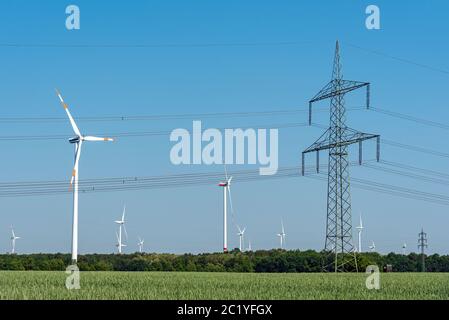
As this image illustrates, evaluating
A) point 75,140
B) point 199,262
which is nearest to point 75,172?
point 75,140

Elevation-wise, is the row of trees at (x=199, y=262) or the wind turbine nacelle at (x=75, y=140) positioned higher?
the wind turbine nacelle at (x=75, y=140)

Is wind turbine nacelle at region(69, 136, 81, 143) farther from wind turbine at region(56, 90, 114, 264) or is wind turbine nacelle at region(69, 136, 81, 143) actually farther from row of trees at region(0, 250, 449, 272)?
row of trees at region(0, 250, 449, 272)

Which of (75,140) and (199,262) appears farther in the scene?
(199,262)

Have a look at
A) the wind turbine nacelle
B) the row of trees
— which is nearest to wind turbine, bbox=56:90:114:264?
the wind turbine nacelle

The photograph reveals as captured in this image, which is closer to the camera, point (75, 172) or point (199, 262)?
point (75, 172)

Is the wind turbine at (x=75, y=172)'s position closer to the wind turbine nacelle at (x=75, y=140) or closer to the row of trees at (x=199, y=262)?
the wind turbine nacelle at (x=75, y=140)

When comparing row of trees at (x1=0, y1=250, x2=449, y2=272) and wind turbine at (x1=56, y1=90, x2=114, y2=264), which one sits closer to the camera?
wind turbine at (x1=56, y1=90, x2=114, y2=264)

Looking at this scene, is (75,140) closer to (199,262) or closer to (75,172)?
(75,172)

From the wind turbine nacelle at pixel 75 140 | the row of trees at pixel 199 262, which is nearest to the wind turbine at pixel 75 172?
the wind turbine nacelle at pixel 75 140

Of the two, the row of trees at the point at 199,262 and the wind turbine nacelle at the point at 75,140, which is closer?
the wind turbine nacelle at the point at 75,140

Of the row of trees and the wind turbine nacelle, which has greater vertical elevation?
the wind turbine nacelle
